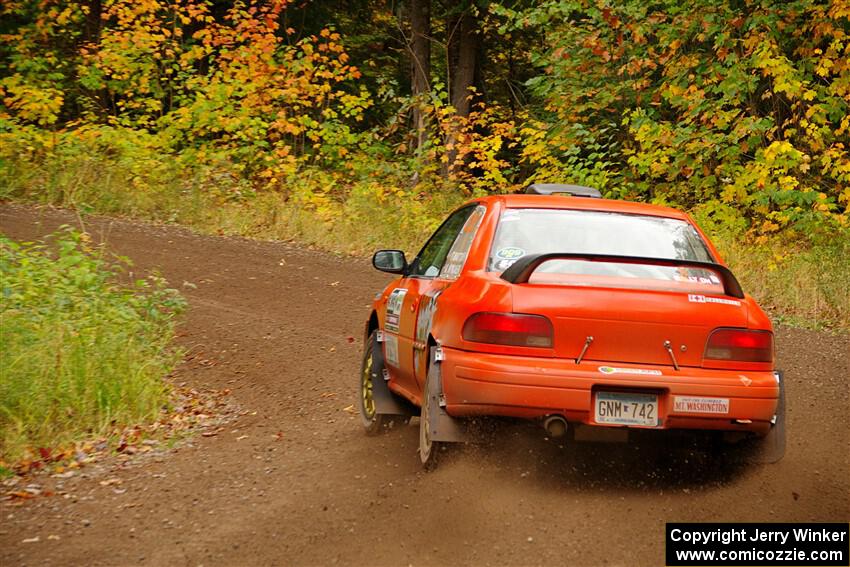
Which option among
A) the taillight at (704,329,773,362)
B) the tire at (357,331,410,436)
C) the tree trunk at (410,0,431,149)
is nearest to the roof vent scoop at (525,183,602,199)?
the tire at (357,331,410,436)

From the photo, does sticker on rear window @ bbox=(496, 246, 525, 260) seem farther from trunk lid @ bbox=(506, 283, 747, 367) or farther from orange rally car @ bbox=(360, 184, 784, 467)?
trunk lid @ bbox=(506, 283, 747, 367)

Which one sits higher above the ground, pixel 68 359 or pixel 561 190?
pixel 561 190

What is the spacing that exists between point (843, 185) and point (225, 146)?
39.4ft

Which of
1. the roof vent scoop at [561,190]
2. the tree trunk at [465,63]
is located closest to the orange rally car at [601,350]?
the roof vent scoop at [561,190]

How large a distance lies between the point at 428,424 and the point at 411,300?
1379 mm

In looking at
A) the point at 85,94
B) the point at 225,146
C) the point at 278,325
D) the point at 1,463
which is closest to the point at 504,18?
the point at 225,146

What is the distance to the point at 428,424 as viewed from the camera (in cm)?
580

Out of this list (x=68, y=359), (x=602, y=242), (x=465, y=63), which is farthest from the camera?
(x=465, y=63)

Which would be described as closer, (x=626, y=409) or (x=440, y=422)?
(x=626, y=409)

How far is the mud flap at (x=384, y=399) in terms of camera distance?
7406 mm

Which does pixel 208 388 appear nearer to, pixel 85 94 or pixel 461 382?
pixel 461 382

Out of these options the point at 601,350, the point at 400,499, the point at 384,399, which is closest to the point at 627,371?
the point at 601,350

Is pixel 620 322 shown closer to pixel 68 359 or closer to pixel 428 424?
pixel 428 424

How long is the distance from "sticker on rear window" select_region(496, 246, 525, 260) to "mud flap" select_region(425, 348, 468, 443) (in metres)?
0.76
